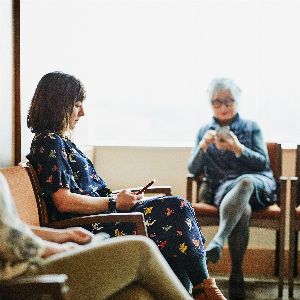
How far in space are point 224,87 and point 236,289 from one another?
1205mm

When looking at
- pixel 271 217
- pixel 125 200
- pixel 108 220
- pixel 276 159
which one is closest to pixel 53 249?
pixel 108 220

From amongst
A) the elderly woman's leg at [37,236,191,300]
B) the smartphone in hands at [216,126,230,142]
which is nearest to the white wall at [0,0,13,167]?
the elderly woman's leg at [37,236,191,300]

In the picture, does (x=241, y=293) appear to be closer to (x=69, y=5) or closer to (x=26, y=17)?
(x=26, y=17)

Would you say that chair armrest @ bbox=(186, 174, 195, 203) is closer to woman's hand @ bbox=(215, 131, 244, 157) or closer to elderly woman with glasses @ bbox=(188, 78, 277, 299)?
elderly woman with glasses @ bbox=(188, 78, 277, 299)

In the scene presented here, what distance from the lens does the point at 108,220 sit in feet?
8.55

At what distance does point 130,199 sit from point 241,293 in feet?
3.69

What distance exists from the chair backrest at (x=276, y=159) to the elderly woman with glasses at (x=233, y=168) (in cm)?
13

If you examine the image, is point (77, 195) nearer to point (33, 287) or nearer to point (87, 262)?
point (87, 262)

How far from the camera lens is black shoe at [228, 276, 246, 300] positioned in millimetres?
3498

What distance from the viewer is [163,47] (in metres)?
4.38

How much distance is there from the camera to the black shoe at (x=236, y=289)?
11.5 feet

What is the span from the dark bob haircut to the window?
148 centimetres

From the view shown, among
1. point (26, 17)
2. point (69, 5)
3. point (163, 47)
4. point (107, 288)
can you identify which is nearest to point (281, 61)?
point (163, 47)

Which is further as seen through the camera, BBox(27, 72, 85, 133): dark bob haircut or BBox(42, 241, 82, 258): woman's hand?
BBox(27, 72, 85, 133): dark bob haircut
